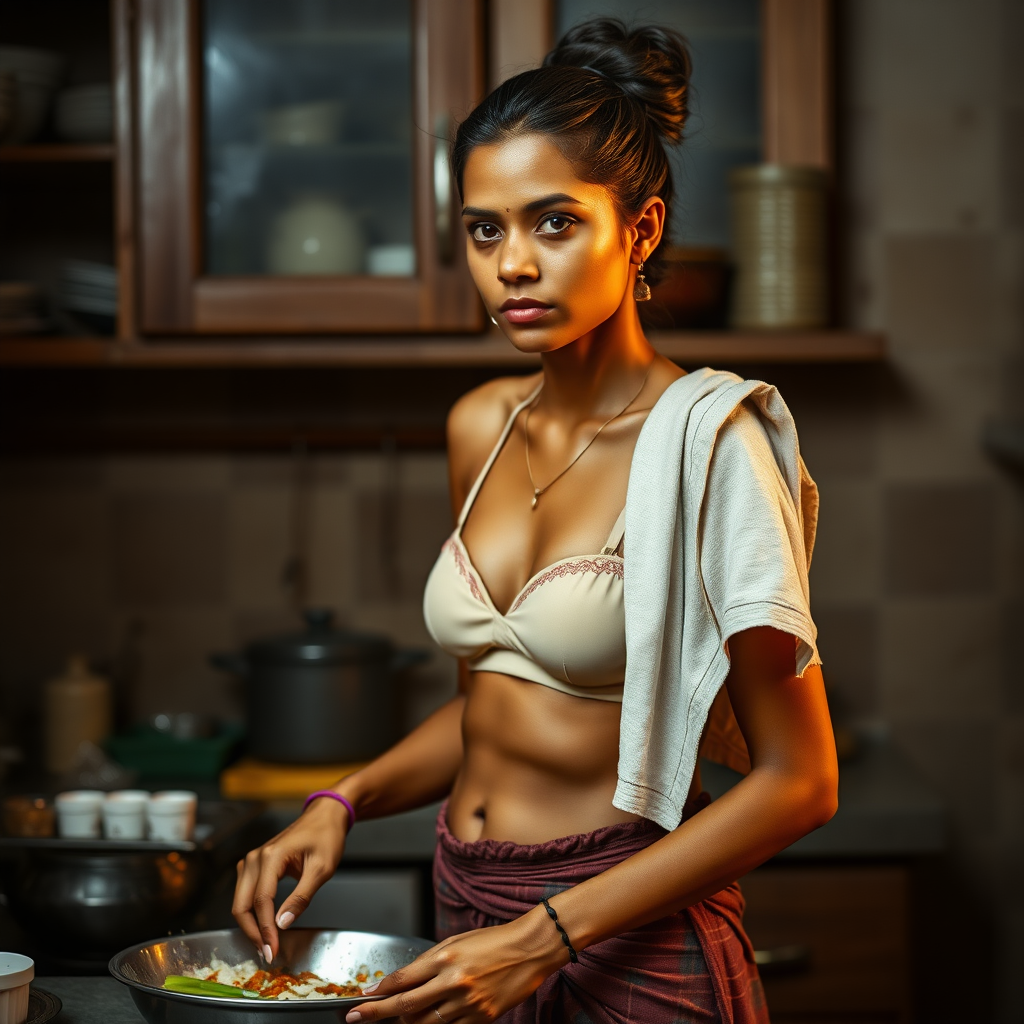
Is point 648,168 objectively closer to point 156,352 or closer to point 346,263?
point 346,263

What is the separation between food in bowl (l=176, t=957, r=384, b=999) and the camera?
102 cm

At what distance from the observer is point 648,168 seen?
3.76 ft

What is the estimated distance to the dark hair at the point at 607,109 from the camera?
1.09 meters

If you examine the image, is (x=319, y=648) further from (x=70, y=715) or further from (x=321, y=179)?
(x=321, y=179)

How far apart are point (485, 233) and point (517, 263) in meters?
0.06

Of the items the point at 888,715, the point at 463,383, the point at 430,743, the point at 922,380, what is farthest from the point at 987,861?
the point at 430,743

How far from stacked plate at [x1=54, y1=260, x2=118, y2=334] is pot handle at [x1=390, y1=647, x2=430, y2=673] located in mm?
731

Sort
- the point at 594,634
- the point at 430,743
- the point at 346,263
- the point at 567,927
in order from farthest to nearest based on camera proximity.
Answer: the point at 346,263 → the point at 430,743 → the point at 594,634 → the point at 567,927

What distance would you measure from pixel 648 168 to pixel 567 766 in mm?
531

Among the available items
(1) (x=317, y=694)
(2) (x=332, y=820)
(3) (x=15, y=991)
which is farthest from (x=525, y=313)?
(1) (x=317, y=694)

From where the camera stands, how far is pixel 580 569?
112 centimetres

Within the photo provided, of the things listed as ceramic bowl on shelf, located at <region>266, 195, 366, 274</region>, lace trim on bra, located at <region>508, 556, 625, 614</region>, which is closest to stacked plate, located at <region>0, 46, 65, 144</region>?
ceramic bowl on shelf, located at <region>266, 195, 366, 274</region>

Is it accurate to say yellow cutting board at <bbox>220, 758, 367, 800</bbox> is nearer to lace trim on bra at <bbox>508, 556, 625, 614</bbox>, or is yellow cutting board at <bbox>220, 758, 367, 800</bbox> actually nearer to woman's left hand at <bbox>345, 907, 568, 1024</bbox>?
lace trim on bra at <bbox>508, 556, 625, 614</bbox>

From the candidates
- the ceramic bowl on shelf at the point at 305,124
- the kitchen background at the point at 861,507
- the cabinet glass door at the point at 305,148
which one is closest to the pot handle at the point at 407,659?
the kitchen background at the point at 861,507
